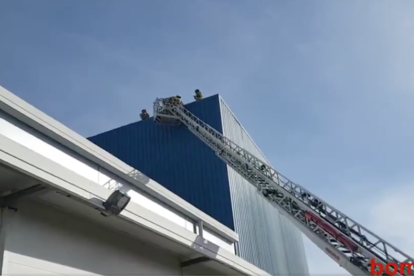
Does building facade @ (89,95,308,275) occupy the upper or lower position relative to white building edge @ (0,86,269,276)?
upper

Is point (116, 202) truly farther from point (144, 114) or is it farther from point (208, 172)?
point (144, 114)

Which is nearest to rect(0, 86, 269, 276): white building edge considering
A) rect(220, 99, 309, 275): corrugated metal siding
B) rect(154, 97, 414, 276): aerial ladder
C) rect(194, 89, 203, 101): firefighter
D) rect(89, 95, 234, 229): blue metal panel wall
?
rect(154, 97, 414, 276): aerial ladder

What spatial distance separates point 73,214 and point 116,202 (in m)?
1.01

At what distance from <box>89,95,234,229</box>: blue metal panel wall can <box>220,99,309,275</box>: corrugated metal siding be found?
0.50 meters

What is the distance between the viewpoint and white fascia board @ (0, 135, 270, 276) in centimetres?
542

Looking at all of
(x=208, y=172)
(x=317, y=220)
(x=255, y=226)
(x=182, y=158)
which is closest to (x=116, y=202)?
(x=317, y=220)

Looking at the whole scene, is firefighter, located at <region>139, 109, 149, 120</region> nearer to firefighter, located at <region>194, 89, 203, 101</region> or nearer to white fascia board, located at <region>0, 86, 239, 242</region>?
firefighter, located at <region>194, 89, 203, 101</region>

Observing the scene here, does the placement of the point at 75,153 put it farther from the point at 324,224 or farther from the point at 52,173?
the point at 324,224

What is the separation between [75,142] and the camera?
292 inches

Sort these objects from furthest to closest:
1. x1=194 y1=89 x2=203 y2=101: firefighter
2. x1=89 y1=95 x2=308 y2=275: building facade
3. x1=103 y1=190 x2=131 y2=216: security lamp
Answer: x1=194 y1=89 x2=203 y2=101: firefighter, x1=89 y1=95 x2=308 y2=275: building facade, x1=103 y1=190 x2=131 y2=216: security lamp

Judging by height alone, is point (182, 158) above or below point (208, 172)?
above

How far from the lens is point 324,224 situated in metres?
12.2

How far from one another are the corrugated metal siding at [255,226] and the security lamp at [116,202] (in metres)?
9.83

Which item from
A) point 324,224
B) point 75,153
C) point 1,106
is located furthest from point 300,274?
point 1,106
